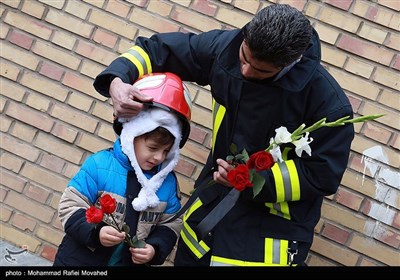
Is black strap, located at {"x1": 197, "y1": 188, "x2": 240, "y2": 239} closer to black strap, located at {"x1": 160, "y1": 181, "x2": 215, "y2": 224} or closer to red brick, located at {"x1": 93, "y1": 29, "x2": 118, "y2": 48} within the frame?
black strap, located at {"x1": 160, "y1": 181, "x2": 215, "y2": 224}

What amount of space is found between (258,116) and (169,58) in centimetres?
55

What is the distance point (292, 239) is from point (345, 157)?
428 mm

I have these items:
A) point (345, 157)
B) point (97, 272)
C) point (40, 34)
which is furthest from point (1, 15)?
point (345, 157)

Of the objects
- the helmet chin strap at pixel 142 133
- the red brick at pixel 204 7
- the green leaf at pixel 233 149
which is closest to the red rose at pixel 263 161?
the green leaf at pixel 233 149

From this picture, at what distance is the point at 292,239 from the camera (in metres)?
3.37

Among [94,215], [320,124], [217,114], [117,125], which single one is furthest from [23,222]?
[320,124]

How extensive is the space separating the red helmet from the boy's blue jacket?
0.71 ft

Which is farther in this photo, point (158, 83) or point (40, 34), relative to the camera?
point (40, 34)

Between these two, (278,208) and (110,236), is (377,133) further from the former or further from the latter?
(110,236)

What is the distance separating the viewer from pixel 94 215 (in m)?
3.12

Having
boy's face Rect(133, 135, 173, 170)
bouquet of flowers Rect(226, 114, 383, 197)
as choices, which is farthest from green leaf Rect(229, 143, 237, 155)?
boy's face Rect(133, 135, 173, 170)

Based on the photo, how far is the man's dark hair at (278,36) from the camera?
2945mm

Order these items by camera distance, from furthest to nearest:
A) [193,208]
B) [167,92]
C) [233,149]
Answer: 1. [193,208]
2. [167,92]
3. [233,149]

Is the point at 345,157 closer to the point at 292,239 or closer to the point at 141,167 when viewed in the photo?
the point at 292,239
